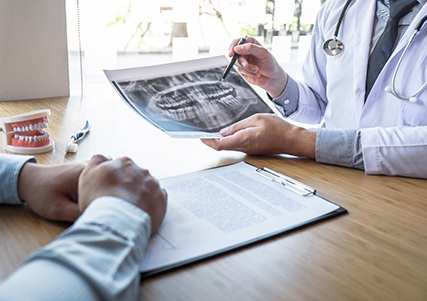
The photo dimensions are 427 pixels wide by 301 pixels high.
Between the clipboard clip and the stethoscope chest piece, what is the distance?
0.52 metres

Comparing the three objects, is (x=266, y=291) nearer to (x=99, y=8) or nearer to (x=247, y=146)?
(x=247, y=146)

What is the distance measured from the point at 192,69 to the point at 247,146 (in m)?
0.26

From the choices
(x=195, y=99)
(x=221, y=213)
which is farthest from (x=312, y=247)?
(x=195, y=99)

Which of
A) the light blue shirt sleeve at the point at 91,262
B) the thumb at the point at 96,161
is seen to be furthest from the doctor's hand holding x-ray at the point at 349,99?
the light blue shirt sleeve at the point at 91,262

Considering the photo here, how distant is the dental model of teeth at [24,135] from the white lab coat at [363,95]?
0.69m

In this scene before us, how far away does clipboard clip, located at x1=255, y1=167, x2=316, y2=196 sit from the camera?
33.7 inches

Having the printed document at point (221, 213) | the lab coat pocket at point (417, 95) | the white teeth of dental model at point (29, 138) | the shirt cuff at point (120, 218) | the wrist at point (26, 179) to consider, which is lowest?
the printed document at point (221, 213)

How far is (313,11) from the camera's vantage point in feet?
7.47

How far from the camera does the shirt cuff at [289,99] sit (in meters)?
1.38

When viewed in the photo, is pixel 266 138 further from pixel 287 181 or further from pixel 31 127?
pixel 31 127

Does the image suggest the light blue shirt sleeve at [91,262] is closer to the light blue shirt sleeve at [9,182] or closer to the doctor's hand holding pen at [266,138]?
the light blue shirt sleeve at [9,182]

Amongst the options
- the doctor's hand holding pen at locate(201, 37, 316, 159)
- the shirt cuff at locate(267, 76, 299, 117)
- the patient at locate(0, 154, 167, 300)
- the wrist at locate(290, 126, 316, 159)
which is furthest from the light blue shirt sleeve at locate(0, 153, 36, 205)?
the shirt cuff at locate(267, 76, 299, 117)

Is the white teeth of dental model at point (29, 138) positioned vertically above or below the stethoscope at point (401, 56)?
below

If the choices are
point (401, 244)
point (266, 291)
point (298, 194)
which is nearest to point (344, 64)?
point (298, 194)
